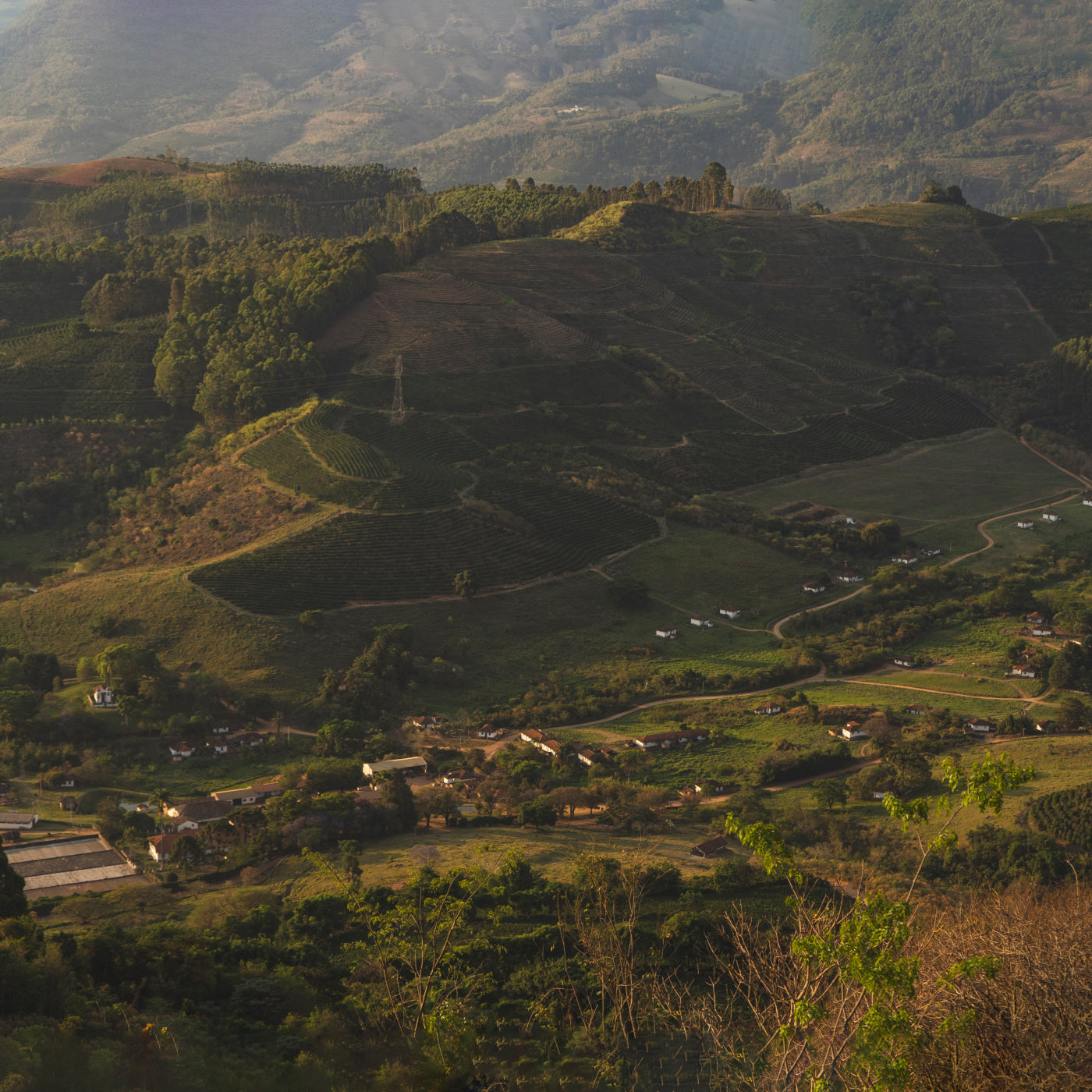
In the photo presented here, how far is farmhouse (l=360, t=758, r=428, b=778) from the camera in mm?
38844

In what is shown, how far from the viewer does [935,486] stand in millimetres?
71375

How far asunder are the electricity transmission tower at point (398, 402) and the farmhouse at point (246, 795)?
29.3 m

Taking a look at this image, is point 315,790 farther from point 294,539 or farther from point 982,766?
point 982,766

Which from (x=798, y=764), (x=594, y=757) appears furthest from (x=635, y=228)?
(x=798, y=764)

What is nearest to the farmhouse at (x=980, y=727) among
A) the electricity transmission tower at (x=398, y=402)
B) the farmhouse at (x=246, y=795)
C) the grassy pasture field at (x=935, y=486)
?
the farmhouse at (x=246, y=795)

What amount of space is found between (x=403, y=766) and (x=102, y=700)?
37.4 feet

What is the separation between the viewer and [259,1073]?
62.4ft

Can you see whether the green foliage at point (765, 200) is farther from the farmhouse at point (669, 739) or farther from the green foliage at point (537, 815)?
the green foliage at point (537, 815)

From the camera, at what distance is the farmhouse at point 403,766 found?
3884 cm

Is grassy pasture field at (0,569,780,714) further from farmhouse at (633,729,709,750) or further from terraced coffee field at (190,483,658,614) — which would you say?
farmhouse at (633,729,709,750)

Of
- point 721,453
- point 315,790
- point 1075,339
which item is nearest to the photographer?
point 315,790

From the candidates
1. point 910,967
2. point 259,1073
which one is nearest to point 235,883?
point 259,1073

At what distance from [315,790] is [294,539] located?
16851mm

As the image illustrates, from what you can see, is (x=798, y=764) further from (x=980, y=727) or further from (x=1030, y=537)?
(x=1030, y=537)
